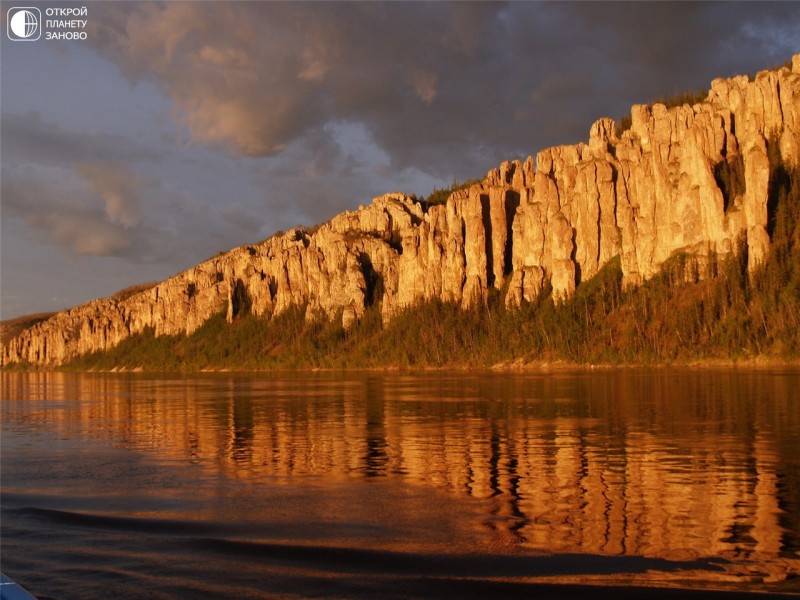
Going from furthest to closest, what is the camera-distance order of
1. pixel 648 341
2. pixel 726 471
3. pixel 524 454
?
pixel 648 341 → pixel 524 454 → pixel 726 471

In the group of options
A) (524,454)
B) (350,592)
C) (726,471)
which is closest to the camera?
(350,592)

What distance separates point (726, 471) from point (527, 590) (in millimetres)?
15171

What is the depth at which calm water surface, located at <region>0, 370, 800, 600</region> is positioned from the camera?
53.1 ft

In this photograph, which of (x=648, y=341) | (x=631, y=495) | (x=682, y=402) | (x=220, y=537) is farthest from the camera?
(x=648, y=341)

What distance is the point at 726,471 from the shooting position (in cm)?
2722

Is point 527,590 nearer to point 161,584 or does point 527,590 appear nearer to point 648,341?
point 161,584

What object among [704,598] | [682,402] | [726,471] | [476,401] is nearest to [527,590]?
[704,598]

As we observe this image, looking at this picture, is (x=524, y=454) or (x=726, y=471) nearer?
(x=726, y=471)

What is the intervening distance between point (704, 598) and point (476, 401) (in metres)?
52.9

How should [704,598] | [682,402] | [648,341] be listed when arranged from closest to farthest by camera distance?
[704,598], [682,402], [648,341]

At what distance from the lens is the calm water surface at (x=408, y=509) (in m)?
16.2

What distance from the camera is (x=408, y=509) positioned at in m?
22.6

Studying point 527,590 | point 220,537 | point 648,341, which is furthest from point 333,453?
point 648,341

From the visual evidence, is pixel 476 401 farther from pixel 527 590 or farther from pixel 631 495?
pixel 527 590
